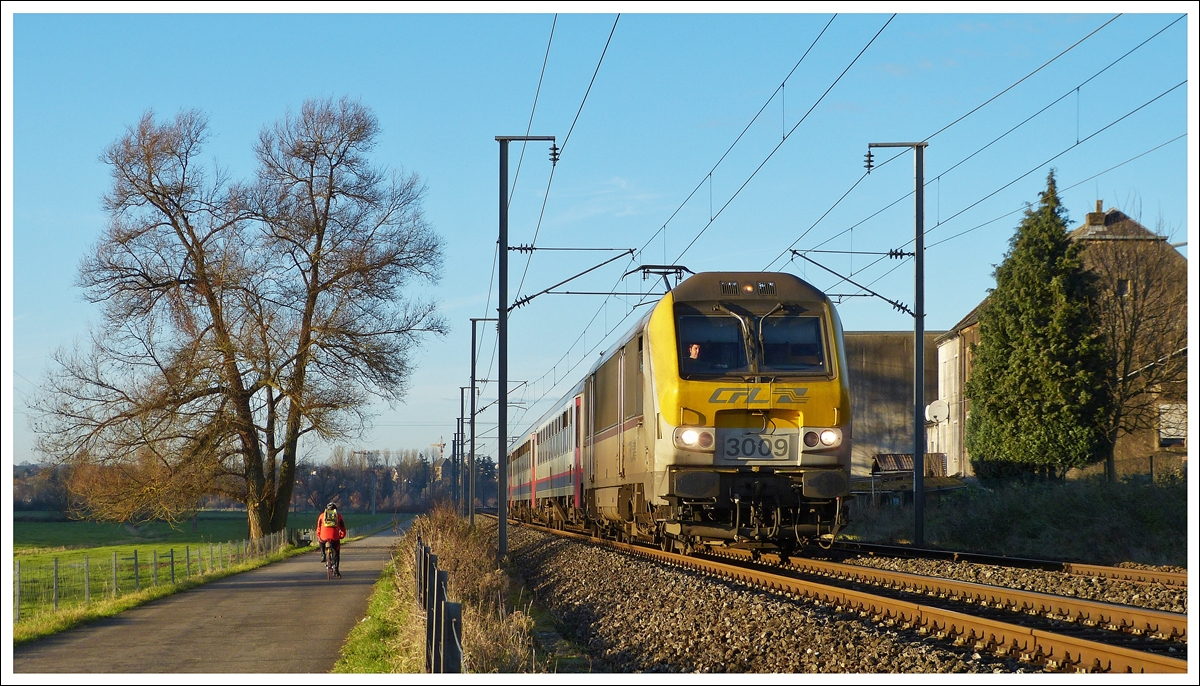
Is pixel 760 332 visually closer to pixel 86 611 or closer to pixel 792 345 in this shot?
pixel 792 345

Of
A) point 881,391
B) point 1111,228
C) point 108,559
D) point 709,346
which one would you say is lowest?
point 108,559

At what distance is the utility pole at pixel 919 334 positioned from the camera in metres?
23.9

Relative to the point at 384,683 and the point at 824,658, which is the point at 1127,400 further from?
the point at 384,683

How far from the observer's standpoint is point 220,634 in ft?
41.3

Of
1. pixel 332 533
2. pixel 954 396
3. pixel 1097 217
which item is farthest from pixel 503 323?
pixel 954 396

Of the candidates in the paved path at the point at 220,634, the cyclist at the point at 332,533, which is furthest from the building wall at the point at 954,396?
the paved path at the point at 220,634

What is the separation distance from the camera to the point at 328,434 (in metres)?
32.0

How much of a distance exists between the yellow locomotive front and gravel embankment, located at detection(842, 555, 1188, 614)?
1.97 metres

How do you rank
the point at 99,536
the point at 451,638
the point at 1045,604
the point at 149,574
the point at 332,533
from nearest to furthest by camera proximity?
1. the point at 451,638
2. the point at 1045,604
3. the point at 332,533
4. the point at 149,574
5. the point at 99,536

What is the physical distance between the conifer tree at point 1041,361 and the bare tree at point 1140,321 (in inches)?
25.6

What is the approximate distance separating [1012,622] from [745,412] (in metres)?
4.94

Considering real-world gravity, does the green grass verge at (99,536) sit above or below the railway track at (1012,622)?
below

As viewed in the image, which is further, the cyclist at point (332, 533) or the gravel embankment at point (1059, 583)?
the cyclist at point (332, 533)

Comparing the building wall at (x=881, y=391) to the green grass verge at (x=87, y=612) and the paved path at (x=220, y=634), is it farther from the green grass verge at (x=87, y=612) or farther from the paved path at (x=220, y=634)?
the paved path at (x=220, y=634)
